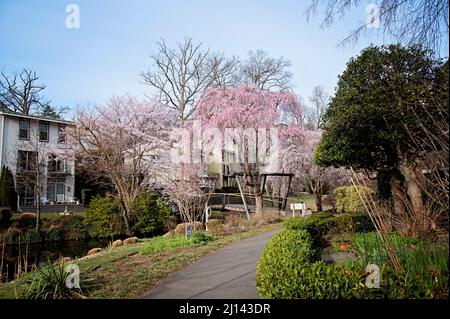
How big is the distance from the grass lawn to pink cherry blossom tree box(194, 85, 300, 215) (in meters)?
5.96

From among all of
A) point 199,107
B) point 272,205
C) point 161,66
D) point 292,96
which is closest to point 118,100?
point 161,66

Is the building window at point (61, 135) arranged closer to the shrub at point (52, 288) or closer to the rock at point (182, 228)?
the rock at point (182, 228)

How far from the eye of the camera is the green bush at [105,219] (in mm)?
13484

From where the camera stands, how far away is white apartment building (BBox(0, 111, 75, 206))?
16.4 meters

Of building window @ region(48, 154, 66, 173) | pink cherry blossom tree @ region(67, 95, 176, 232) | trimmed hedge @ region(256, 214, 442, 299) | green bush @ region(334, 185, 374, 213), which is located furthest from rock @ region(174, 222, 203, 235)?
building window @ region(48, 154, 66, 173)

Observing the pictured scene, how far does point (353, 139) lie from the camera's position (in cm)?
709

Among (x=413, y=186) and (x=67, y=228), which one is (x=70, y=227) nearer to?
(x=67, y=228)

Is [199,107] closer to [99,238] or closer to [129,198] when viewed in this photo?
[129,198]

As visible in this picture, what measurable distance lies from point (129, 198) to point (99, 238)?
219cm

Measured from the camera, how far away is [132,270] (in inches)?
201

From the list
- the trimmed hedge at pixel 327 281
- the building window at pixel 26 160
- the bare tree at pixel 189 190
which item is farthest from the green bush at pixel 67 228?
the trimmed hedge at pixel 327 281

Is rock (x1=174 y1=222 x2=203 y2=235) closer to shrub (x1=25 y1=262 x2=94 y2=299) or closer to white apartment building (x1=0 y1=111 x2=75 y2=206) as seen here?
shrub (x1=25 y1=262 x2=94 y2=299)

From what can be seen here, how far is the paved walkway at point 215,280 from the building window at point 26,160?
13.5m

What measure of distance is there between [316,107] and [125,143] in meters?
9.05
